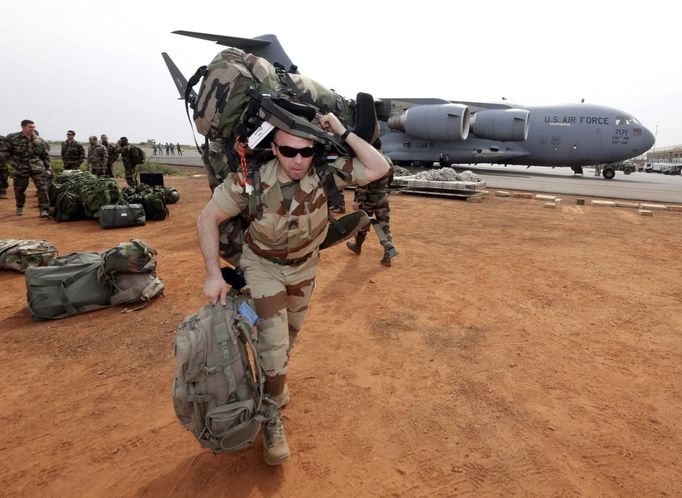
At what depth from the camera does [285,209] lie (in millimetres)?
1931

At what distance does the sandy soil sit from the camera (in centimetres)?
198

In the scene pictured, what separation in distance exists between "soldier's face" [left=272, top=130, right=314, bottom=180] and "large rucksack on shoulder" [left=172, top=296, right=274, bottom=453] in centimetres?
73

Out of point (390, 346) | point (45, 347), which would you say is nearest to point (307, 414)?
point (390, 346)

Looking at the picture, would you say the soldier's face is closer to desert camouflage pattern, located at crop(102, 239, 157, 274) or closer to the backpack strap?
the backpack strap

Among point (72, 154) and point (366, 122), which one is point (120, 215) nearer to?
point (366, 122)

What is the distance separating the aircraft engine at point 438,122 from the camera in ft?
58.0

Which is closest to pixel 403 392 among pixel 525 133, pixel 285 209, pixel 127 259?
pixel 285 209

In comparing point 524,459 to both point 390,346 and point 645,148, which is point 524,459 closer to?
point 390,346

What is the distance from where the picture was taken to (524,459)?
2.10 m

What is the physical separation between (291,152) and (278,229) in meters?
0.39

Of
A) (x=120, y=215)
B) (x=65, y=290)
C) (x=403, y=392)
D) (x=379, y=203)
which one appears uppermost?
(x=379, y=203)

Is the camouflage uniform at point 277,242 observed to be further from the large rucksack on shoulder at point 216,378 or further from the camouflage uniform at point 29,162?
the camouflage uniform at point 29,162

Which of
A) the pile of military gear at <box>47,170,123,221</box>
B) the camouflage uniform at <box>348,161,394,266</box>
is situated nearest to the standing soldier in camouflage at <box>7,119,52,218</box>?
the pile of military gear at <box>47,170,123,221</box>

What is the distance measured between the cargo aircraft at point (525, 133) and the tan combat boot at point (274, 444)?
17.6 m
